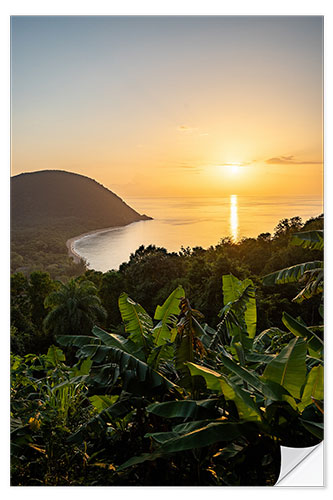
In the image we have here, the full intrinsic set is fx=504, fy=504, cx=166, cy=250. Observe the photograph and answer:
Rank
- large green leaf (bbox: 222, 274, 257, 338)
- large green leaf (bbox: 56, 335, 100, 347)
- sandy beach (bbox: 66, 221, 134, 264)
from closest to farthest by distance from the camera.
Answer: large green leaf (bbox: 222, 274, 257, 338) < large green leaf (bbox: 56, 335, 100, 347) < sandy beach (bbox: 66, 221, 134, 264)

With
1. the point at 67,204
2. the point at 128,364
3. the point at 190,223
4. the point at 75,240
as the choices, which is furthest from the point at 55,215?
the point at 128,364

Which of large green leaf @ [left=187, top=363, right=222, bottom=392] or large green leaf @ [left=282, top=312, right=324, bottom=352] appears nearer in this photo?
large green leaf @ [left=187, top=363, right=222, bottom=392]

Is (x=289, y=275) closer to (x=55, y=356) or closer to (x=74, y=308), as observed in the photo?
(x=55, y=356)

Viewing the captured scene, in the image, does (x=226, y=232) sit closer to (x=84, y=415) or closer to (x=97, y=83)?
(x=97, y=83)

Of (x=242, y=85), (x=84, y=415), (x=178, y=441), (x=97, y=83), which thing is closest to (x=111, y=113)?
(x=97, y=83)

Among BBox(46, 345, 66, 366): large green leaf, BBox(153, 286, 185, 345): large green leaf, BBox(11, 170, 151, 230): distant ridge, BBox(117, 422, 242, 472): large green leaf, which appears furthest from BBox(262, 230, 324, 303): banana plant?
BBox(11, 170, 151, 230): distant ridge

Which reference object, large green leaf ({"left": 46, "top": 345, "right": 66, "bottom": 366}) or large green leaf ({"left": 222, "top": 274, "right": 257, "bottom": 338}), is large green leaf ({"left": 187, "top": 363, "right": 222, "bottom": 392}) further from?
large green leaf ({"left": 46, "top": 345, "right": 66, "bottom": 366})
